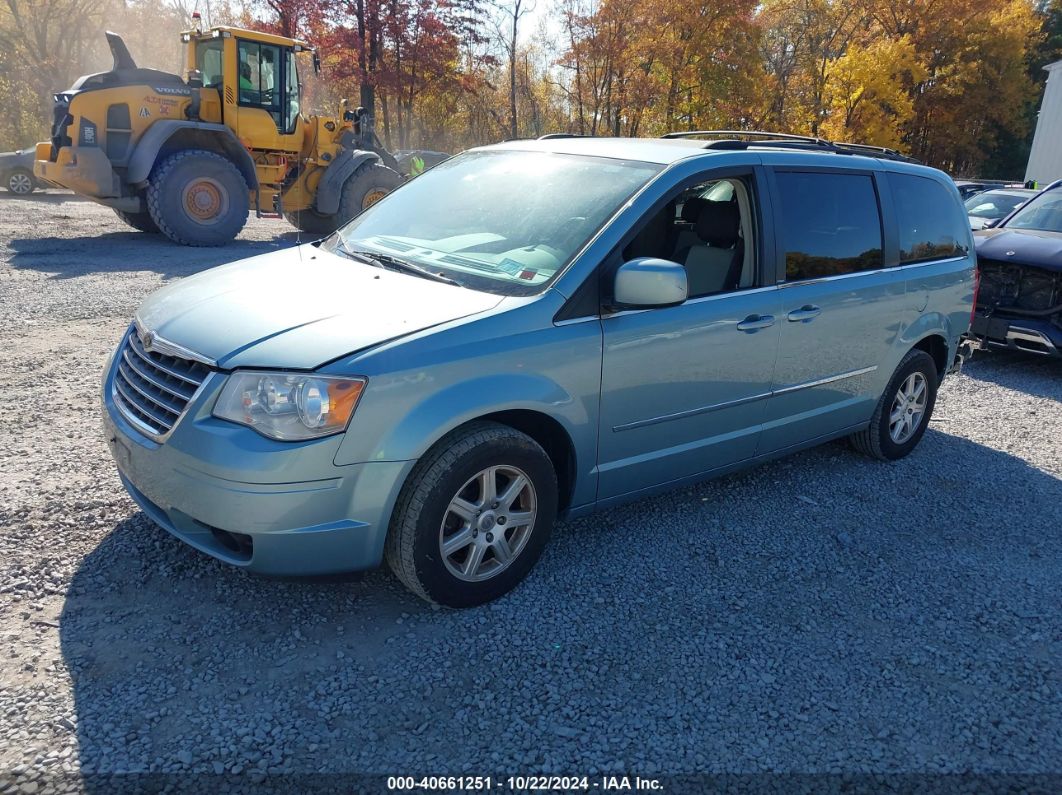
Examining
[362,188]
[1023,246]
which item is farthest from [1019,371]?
[362,188]

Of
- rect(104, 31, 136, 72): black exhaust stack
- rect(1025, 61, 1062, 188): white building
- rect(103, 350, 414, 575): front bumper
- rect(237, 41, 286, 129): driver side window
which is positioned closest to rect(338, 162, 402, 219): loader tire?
rect(237, 41, 286, 129): driver side window

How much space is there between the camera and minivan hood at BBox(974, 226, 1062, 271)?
7.64m

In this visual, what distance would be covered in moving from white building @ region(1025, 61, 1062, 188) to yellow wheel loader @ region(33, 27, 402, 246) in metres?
30.5

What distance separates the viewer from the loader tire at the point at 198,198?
39.7ft

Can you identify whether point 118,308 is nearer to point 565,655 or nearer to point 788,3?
point 565,655

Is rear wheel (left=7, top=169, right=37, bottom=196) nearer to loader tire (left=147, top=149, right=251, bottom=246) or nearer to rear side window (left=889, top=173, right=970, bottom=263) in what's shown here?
loader tire (left=147, top=149, right=251, bottom=246)

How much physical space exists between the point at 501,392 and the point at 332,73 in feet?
84.6

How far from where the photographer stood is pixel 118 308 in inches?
310

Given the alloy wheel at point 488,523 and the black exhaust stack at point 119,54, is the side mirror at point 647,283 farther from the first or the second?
the black exhaust stack at point 119,54

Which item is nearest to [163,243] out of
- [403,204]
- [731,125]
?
[403,204]

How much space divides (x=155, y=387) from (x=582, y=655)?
6.30ft

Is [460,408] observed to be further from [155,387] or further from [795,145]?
[795,145]

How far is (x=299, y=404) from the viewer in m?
2.69

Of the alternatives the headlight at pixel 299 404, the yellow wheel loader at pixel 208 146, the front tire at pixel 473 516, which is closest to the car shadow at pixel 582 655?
the front tire at pixel 473 516
